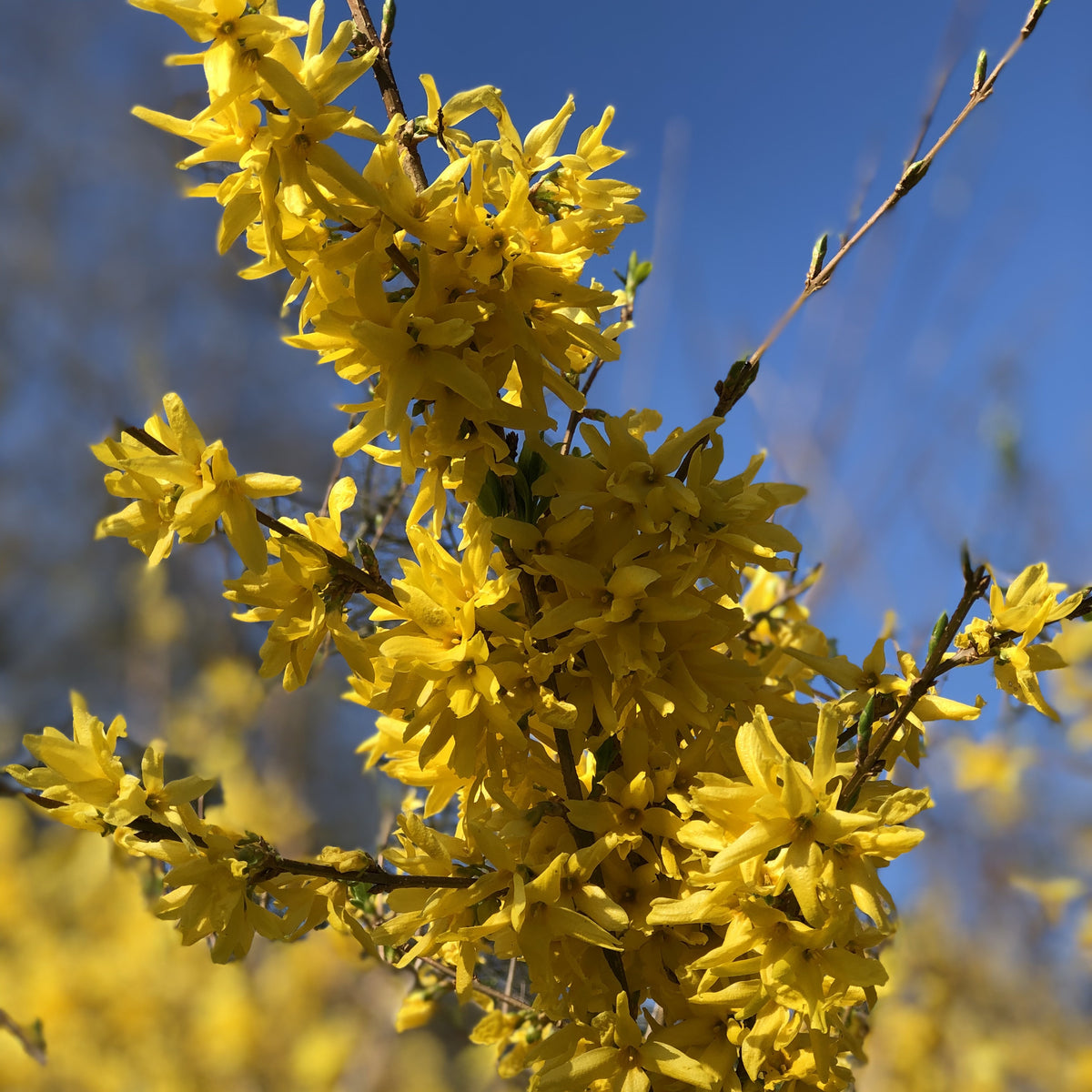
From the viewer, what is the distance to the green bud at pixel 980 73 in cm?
104

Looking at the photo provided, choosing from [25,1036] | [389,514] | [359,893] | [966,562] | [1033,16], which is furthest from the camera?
[389,514]

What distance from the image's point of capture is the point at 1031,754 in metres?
2.44

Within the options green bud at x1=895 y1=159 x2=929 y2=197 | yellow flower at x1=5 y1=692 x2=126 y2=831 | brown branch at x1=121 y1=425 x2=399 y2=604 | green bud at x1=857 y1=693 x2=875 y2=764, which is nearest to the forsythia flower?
brown branch at x1=121 y1=425 x2=399 y2=604

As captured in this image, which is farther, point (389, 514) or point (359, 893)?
point (389, 514)

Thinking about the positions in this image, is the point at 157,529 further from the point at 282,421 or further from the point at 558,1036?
the point at 282,421

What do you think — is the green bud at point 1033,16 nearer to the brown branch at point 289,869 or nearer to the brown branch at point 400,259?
the brown branch at point 400,259

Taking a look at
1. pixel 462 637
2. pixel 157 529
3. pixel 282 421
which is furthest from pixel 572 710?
pixel 282 421

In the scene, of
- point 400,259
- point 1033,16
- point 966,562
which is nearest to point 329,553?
point 400,259

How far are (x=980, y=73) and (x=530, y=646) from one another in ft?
3.03

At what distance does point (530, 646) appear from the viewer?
88 cm

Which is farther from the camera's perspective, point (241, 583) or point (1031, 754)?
point (1031, 754)

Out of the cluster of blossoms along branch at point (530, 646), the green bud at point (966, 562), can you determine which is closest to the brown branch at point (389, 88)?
the cluster of blossoms along branch at point (530, 646)

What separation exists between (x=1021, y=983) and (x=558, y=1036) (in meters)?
2.39

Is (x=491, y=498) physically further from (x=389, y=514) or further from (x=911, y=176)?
(x=389, y=514)
